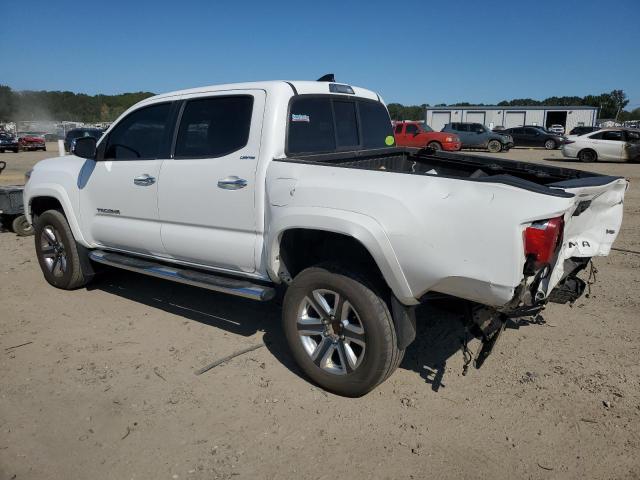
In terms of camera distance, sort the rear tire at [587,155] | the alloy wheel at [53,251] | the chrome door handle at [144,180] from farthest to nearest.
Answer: the rear tire at [587,155] → the alloy wheel at [53,251] → the chrome door handle at [144,180]

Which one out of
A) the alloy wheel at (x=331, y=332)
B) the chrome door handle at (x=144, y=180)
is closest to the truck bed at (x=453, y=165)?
the alloy wheel at (x=331, y=332)

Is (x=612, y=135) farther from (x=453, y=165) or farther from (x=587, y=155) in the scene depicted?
(x=453, y=165)

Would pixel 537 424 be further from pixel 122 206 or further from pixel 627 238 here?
pixel 627 238

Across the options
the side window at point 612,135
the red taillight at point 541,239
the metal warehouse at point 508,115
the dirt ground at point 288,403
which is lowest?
the dirt ground at point 288,403

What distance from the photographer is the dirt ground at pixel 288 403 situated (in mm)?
2717

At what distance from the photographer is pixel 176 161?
13.2 feet

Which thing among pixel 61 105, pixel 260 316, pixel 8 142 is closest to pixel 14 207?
pixel 260 316

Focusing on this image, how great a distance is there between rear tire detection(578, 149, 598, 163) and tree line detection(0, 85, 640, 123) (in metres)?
53.0

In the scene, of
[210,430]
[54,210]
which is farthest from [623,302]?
[54,210]

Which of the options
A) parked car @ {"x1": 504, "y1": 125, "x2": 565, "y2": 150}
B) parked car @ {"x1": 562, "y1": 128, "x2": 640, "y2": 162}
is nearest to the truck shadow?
parked car @ {"x1": 562, "y1": 128, "x2": 640, "y2": 162}

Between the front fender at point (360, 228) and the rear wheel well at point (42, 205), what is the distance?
3199 mm

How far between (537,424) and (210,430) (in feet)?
6.40

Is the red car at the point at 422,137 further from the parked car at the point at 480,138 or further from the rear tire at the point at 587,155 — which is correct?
A: the rear tire at the point at 587,155

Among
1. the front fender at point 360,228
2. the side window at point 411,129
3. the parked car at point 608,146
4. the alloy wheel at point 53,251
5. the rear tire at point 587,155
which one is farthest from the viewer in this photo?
the side window at point 411,129
